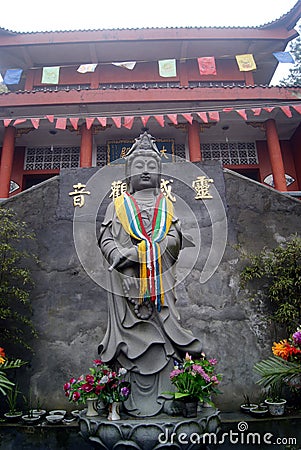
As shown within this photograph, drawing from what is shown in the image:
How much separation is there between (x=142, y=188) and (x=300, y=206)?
3.91 meters

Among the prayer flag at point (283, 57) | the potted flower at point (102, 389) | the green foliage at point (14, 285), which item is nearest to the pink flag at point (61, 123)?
the green foliage at point (14, 285)

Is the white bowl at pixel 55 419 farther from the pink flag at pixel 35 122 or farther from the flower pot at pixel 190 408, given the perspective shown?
the pink flag at pixel 35 122

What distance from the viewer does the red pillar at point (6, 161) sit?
1009cm

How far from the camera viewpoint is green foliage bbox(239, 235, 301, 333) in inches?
209

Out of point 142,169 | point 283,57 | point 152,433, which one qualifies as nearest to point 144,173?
point 142,169

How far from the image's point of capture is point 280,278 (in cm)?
555

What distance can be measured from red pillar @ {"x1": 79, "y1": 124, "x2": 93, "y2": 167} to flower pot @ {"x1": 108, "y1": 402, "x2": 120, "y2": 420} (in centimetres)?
831

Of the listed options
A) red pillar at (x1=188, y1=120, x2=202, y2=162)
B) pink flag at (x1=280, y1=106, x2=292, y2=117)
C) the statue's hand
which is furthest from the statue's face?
pink flag at (x1=280, y1=106, x2=292, y2=117)

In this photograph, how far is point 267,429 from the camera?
13.8 feet

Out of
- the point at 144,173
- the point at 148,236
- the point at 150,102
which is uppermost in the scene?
the point at 150,102

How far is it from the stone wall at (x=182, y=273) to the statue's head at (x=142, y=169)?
2401 millimetres

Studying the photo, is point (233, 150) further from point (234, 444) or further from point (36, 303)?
point (234, 444)

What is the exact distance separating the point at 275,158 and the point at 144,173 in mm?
7895

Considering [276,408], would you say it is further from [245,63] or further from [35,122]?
[245,63]
